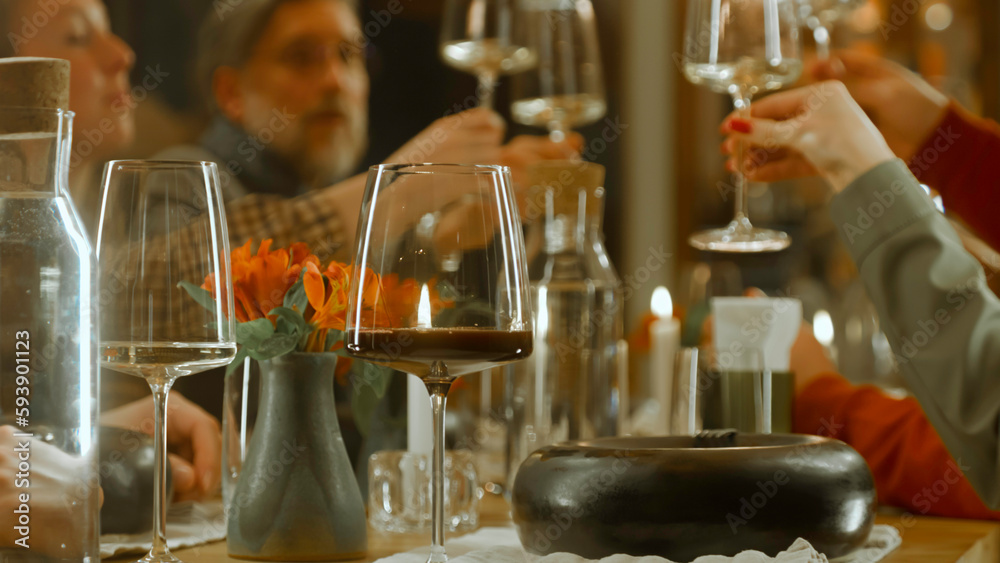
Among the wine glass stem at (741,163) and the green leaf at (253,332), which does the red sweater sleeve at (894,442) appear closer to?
the wine glass stem at (741,163)

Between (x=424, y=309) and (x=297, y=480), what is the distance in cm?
19

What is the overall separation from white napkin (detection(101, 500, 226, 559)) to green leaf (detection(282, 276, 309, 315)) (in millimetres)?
184

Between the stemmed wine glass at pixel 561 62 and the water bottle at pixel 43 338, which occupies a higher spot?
the stemmed wine glass at pixel 561 62

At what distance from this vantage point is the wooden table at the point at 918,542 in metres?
0.68

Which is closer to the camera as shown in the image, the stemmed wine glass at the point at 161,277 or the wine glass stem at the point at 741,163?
the stemmed wine glass at the point at 161,277

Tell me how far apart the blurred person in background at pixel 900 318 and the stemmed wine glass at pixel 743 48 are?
0.26 feet

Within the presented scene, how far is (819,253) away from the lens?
3391 millimetres

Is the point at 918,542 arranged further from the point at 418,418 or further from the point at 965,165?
the point at 965,165

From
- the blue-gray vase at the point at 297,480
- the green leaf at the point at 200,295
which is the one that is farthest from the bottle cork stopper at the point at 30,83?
the blue-gray vase at the point at 297,480

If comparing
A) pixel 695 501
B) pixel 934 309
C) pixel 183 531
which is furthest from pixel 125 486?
pixel 934 309

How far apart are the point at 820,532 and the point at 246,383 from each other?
1.30ft

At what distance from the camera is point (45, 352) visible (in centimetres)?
48

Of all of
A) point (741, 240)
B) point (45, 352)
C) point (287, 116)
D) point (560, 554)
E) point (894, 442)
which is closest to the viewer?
point (45, 352)

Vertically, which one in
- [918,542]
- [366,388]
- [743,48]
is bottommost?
[918,542]
